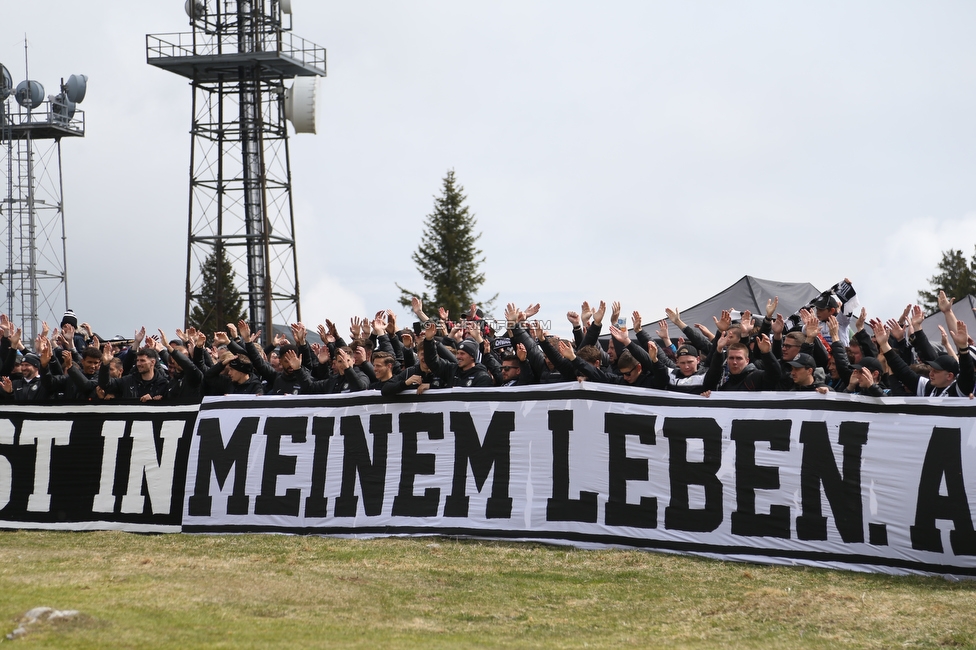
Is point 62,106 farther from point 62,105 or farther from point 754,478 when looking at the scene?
point 754,478

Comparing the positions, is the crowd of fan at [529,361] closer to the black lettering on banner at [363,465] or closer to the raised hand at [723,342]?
the raised hand at [723,342]

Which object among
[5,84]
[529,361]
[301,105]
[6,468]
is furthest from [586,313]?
[5,84]

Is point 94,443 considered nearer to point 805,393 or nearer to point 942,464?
point 805,393

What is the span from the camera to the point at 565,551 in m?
10.7

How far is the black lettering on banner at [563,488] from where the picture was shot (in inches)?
434

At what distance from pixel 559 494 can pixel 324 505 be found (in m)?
2.59

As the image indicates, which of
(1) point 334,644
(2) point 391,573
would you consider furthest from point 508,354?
(1) point 334,644

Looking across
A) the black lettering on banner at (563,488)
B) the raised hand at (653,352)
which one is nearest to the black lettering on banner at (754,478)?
the raised hand at (653,352)

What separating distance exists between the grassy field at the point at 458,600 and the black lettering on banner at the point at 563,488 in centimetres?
40

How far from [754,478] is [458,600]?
3235mm

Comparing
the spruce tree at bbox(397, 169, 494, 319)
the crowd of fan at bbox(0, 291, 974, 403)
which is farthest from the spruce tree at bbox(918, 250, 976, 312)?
the crowd of fan at bbox(0, 291, 974, 403)

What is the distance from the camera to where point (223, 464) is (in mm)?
12500

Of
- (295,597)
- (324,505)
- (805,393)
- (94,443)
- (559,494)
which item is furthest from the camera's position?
(94,443)

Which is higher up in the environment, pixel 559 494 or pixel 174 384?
pixel 174 384
